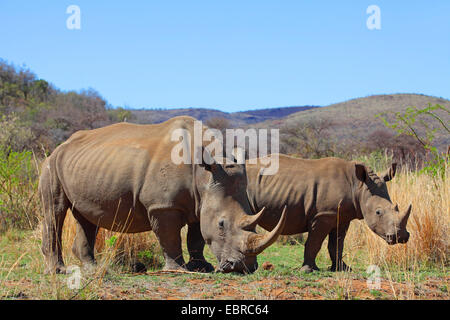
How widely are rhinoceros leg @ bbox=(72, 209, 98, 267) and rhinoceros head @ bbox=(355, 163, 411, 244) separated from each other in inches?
132

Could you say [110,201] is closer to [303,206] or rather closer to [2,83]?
[303,206]

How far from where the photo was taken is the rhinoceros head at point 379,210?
6520mm

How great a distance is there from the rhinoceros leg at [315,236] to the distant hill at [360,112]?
1345 inches

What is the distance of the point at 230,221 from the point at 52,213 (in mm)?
2490

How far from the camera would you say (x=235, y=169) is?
5234 millimetres

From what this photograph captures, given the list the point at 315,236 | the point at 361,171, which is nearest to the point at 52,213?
the point at 315,236

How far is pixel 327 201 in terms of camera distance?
678cm

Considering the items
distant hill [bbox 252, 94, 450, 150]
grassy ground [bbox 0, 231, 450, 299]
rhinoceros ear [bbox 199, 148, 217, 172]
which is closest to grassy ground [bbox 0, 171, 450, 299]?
grassy ground [bbox 0, 231, 450, 299]

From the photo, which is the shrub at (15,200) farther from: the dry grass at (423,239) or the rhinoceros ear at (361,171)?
the dry grass at (423,239)

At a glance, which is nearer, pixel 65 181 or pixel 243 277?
pixel 243 277

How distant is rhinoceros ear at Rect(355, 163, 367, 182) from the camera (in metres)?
A: 6.88

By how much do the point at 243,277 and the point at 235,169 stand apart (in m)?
1.02

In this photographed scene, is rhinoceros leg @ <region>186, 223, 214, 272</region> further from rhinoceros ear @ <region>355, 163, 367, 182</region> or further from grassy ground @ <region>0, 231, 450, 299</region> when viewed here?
rhinoceros ear @ <region>355, 163, 367, 182</region>
